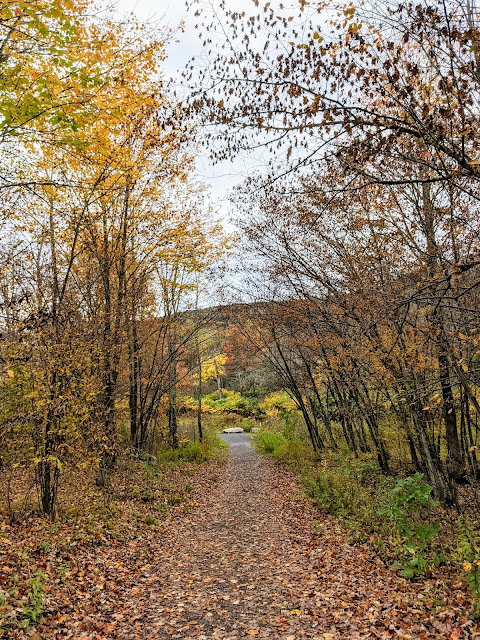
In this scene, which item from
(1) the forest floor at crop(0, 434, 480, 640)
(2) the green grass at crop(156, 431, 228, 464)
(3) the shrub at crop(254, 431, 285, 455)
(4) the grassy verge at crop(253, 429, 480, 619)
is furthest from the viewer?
(3) the shrub at crop(254, 431, 285, 455)

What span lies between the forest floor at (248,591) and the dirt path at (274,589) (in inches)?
0.5

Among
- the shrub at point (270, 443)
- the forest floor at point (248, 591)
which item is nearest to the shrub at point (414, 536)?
the forest floor at point (248, 591)

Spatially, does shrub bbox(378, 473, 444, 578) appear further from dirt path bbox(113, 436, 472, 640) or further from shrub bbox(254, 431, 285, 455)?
shrub bbox(254, 431, 285, 455)

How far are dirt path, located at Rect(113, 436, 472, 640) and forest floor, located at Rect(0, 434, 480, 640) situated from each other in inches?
0.5

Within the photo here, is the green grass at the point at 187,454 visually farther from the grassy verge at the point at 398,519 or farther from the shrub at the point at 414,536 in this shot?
the shrub at the point at 414,536

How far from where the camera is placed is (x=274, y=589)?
520cm

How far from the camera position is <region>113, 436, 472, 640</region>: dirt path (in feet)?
13.7

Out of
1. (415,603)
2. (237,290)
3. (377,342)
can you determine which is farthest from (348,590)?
(237,290)

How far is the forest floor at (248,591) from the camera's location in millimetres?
4141

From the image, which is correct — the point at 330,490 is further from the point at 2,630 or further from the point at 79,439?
the point at 2,630

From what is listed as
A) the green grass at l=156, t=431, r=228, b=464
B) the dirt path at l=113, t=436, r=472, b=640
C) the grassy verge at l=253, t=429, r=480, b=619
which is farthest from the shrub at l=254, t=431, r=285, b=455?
the dirt path at l=113, t=436, r=472, b=640

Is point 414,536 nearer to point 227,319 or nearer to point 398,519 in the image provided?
point 398,519

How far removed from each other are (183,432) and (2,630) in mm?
15430

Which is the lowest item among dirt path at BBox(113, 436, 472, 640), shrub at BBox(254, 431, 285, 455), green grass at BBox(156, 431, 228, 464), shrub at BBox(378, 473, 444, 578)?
shrub at BBox(254, 431, 285, 455)
